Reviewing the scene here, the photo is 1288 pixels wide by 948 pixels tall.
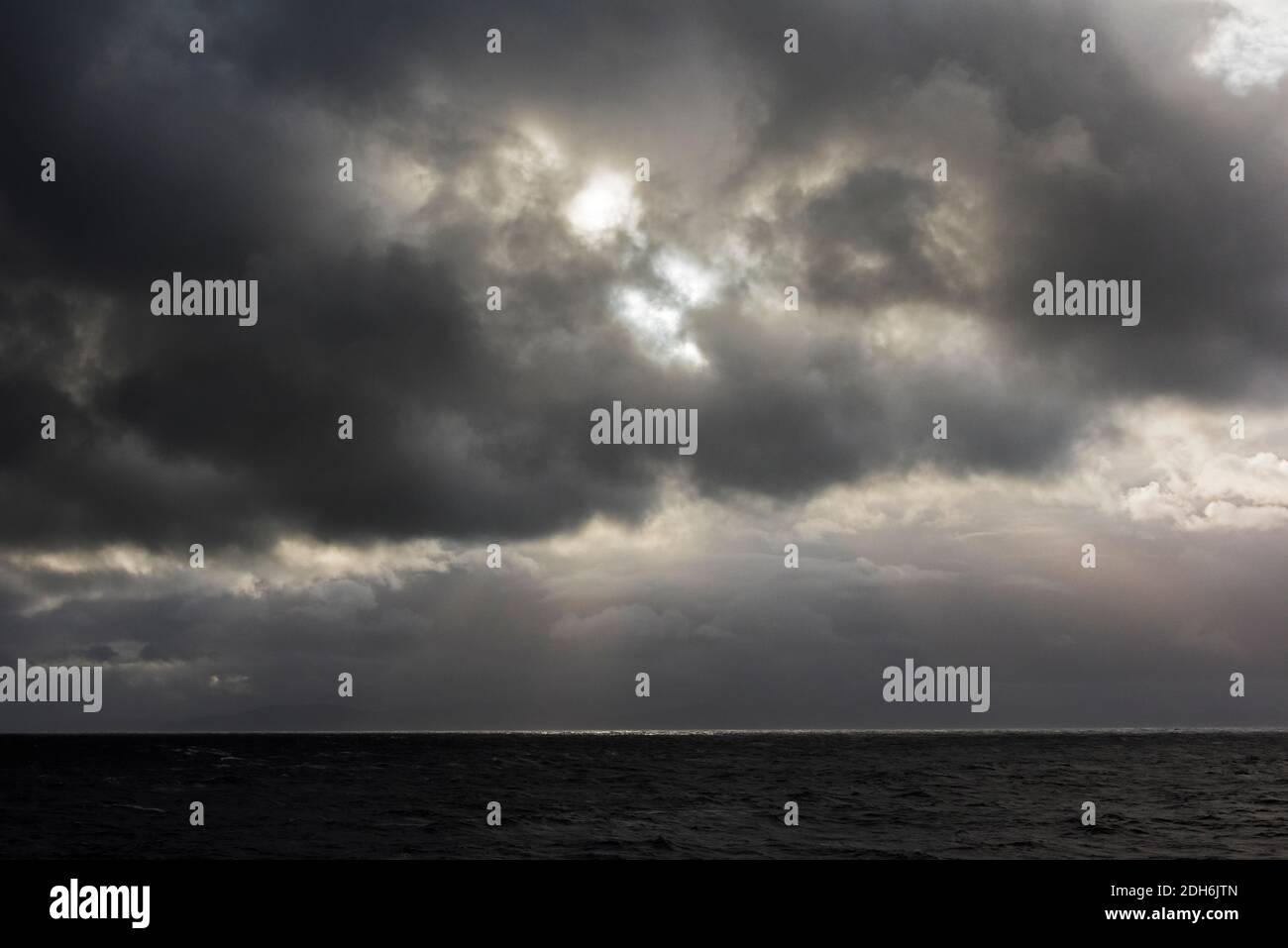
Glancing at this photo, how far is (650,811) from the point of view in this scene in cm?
4944

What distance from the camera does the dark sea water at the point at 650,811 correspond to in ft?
121

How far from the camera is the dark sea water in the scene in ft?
121
